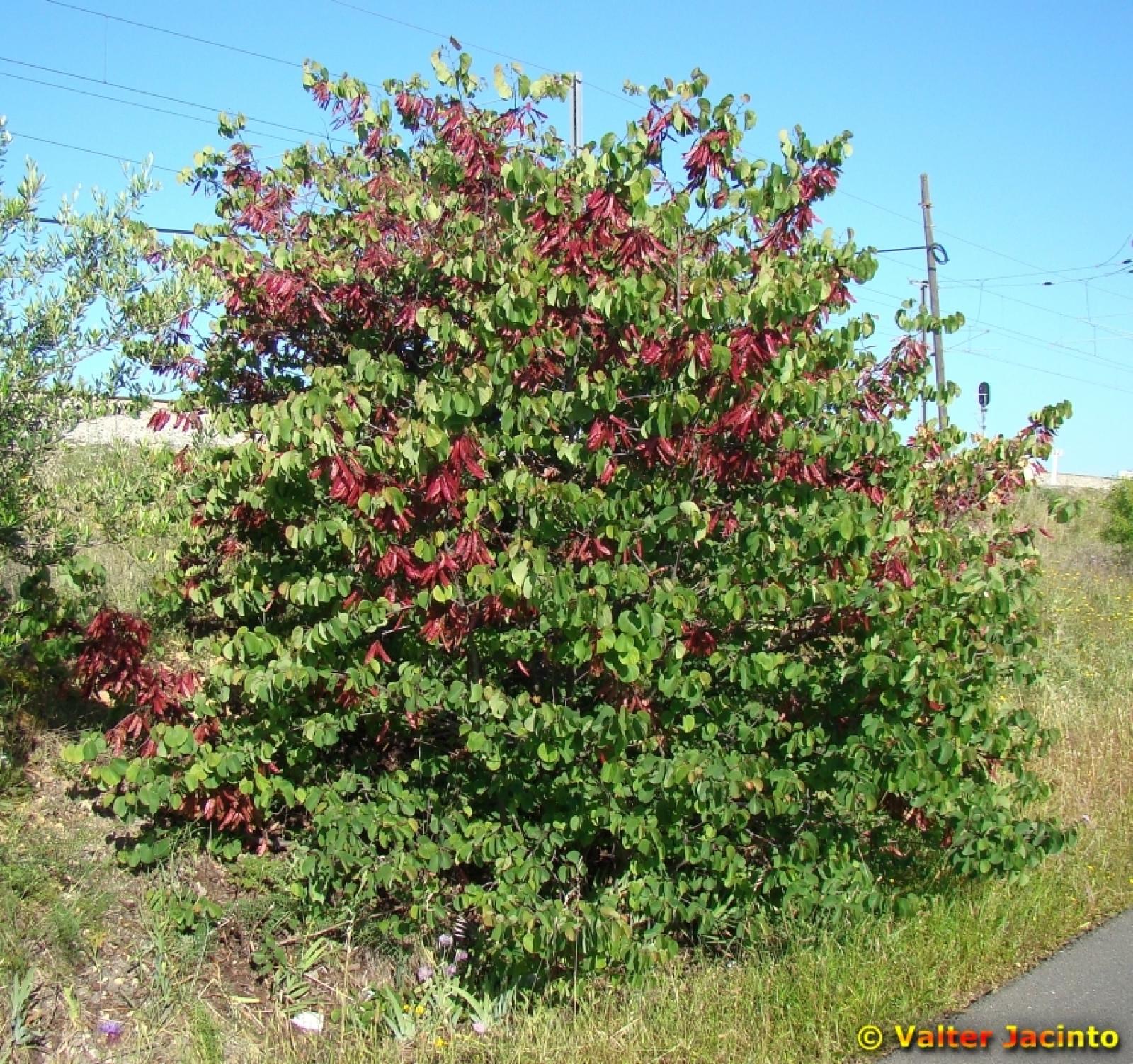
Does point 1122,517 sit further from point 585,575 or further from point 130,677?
point 130,677

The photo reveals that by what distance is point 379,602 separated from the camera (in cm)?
401

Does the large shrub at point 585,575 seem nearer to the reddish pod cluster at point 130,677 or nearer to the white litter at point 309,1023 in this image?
the reddish pod cluster at point 130,677

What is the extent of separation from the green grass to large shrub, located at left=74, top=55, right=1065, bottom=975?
234 millimetres

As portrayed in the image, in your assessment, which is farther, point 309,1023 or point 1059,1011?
point 309,1023

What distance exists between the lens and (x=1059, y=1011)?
13.2ft

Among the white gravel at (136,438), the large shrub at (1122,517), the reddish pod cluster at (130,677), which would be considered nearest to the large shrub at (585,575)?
the reddish pod cluster at (130,677)

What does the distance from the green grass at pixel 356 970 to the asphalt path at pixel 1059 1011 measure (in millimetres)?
93

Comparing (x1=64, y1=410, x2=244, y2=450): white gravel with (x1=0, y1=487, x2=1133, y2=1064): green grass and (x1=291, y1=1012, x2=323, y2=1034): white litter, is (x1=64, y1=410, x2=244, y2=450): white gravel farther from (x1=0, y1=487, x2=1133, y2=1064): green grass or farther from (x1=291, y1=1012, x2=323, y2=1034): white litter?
(x1=291, y1=1012, x2=323, y2=1034): white litter

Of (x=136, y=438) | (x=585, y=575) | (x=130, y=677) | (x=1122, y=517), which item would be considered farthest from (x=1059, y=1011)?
(x=1122, y=517)

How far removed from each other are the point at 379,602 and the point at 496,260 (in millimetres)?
1314

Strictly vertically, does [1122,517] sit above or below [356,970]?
above

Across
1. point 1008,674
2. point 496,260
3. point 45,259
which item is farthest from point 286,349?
point 1008,674

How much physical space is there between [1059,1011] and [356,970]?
9.29ft

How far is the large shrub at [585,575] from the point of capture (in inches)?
153
